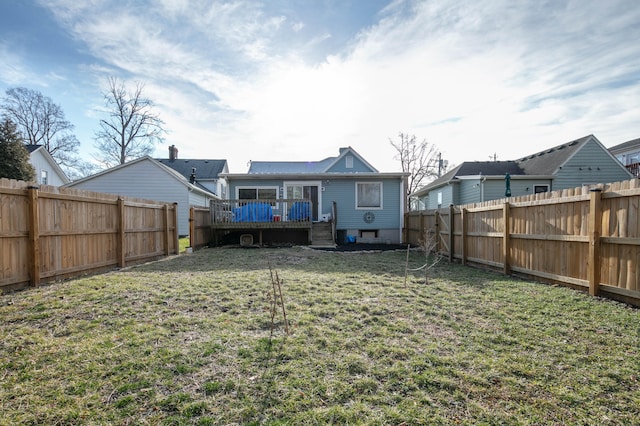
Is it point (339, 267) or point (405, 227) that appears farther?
point (405, 227)

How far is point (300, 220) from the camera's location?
1294 cm

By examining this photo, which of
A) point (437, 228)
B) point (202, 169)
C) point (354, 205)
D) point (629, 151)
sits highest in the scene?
point (629, 151)

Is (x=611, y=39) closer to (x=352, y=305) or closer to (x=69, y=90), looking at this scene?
(x=352, y=305)

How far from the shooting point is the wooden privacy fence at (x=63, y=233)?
471 cm

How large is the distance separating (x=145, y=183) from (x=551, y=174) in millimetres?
21900

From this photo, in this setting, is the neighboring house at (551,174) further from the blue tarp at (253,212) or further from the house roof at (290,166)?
the house roof at (290,166)

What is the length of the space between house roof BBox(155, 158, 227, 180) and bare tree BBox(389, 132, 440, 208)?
58.8 ft

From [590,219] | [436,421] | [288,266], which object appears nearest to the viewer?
[436,421]

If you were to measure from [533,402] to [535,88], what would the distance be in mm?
A: 11466

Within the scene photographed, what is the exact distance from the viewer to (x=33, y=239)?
4938 mm

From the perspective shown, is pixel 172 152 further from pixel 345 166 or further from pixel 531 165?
pixel 531 165

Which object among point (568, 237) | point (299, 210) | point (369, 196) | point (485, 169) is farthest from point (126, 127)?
point (568, 237)

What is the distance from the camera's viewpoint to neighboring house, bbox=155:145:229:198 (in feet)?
81.2

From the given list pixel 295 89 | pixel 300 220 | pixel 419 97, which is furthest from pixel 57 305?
pixel 419 97
